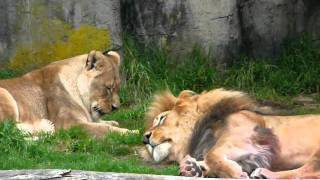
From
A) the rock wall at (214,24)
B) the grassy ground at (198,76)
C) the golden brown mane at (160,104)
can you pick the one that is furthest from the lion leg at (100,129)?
the rock wall at (214,24)

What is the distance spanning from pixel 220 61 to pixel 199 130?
5295 millimetres

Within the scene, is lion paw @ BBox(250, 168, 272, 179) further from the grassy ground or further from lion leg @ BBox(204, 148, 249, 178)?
the grassy ground

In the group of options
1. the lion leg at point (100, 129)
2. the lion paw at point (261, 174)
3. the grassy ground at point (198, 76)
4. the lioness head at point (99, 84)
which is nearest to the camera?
the lion paw at point (261, 174)

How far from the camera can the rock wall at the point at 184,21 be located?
36.3ft

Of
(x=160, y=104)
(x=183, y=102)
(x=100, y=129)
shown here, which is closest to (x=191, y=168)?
(x=183, y=102)

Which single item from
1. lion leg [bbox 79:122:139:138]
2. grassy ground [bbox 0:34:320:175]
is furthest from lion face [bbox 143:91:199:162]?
lion leg [bbox 79:122:139:138]

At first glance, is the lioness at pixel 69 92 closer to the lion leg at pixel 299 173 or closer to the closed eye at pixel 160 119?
the closed eye at pixel 160 119

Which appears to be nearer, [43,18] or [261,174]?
[261,174]

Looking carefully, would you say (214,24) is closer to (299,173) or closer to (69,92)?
(69,92)

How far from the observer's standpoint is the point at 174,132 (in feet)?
22.5

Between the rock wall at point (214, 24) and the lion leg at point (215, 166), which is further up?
the rock wall at point (214, 24)

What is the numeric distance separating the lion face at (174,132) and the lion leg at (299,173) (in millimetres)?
926

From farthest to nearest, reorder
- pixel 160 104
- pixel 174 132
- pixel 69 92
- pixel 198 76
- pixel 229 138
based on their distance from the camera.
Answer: pixel 198 76, pixel 69 92, pixel 160 104, pixel 174 132, pixel 229 138

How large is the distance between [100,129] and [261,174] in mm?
3309
